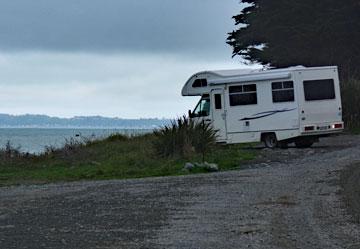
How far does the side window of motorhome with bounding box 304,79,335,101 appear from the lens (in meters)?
25.4

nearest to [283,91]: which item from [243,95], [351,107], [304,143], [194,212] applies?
[243,95]

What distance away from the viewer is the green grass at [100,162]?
67.2 feet

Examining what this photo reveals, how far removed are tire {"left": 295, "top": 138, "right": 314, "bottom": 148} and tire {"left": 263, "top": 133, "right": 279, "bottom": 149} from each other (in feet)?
2.74

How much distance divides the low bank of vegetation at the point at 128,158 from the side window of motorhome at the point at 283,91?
7.75 feet

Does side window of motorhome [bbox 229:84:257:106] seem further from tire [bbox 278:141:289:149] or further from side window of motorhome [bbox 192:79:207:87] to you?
tire [bbox 278:141:289:149]

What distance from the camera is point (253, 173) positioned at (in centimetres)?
1814

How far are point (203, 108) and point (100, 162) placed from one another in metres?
5.00

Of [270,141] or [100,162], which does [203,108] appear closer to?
[270,141]

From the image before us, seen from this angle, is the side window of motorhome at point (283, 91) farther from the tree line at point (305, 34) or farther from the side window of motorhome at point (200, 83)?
the tree line at point (305, 34)

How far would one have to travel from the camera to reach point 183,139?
76.3ft

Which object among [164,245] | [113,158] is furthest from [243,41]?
[164,245]

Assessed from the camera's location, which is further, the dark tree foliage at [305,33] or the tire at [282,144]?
the dark tree foliage at [305,33]

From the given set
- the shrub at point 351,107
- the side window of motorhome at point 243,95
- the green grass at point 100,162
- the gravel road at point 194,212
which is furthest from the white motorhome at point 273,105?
the shrub at point 351,107

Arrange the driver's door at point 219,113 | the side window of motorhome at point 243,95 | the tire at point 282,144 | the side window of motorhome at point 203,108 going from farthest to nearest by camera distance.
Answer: the side window of motorhome at point 203,108 < the driver's door at point 219,113 < the tire at point 282,144 < the side window of motorhome at point 243,95
